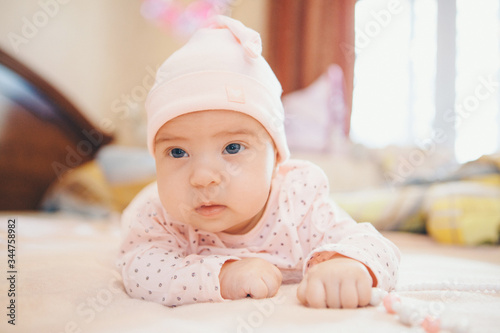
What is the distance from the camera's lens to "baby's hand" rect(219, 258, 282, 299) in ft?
2.42

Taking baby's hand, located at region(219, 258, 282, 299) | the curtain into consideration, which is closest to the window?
the curtain

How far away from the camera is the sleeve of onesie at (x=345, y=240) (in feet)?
2.49

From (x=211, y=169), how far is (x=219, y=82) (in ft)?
0.65

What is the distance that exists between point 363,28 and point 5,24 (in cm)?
259

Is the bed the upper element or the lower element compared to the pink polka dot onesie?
lower

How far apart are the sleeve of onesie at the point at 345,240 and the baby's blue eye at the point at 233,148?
23 cm

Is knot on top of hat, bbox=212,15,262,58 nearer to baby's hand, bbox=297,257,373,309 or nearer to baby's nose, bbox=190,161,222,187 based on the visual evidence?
baby's nose, bbox=190,161,222,187

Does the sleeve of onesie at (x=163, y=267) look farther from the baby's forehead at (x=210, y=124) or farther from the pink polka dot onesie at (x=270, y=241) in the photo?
the baby's forehead at (x=210, y=124)

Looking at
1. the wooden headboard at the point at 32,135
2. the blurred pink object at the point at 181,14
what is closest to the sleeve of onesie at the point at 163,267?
the wooden headboard at the point at 32,135

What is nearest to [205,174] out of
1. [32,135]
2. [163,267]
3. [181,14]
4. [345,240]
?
[163,267]

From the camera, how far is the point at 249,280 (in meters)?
0.74

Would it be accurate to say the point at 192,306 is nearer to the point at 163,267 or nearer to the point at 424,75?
the point at 163,267

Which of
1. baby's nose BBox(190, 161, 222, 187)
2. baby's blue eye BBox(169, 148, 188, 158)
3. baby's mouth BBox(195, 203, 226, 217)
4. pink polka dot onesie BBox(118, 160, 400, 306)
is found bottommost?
pink polka dot onesie BBox(118, 160, 400, 306)

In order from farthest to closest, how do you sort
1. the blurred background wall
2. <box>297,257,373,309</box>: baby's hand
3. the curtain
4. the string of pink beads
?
the curtain
the blurred background wall
<box>297,257,373,309</box>: baby's hand
the string of pink beads
